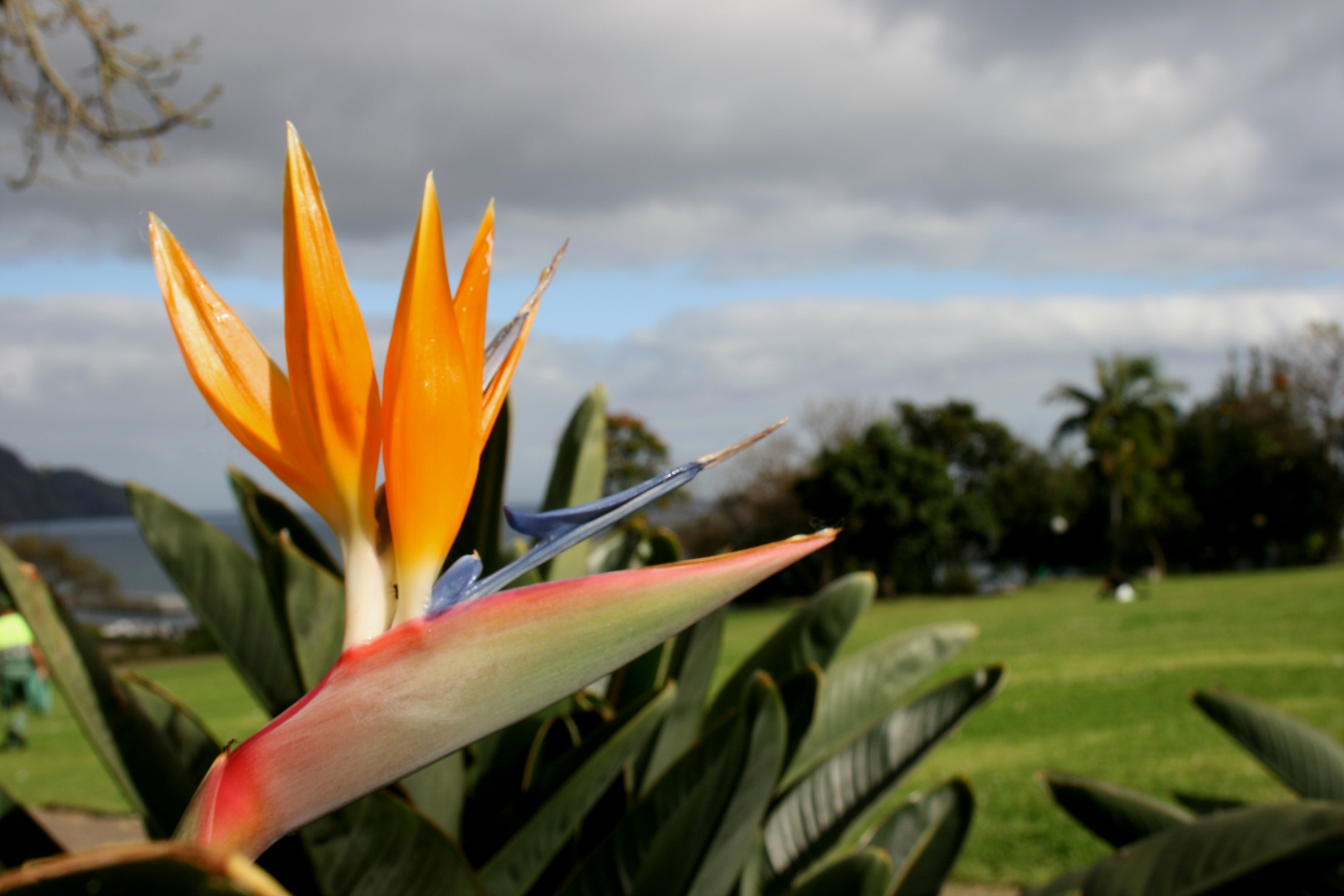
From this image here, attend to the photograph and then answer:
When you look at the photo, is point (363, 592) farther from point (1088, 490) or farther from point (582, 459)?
point (1088, 490)

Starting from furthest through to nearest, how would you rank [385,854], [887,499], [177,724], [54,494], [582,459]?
A: [54,494] → [887,499] → [582,459] → [177,724] → [385,854]

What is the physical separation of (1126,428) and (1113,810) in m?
23.0

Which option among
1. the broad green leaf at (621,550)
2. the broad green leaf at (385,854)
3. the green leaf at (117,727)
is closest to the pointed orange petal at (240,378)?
the broad green leaf at (385,854)

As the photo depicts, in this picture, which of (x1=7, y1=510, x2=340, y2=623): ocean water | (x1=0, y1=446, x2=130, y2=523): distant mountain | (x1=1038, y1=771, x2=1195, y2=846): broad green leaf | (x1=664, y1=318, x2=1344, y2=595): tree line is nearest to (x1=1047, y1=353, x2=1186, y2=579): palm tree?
(x1=664, y1=318, x2=1344, y2=595): tree line

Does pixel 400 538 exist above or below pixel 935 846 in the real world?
above

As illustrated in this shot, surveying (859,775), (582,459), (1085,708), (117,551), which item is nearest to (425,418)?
(582,459)

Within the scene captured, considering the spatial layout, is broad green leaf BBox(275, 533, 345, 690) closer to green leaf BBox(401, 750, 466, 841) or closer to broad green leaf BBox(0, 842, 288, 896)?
green leaf BBox(401, 750, 466, 841)

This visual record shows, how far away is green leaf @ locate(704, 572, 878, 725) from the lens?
4.52ft

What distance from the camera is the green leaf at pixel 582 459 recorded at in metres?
1.39

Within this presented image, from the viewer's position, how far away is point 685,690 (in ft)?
4.27

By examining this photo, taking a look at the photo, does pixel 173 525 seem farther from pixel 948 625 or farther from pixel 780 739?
pixel 948 625

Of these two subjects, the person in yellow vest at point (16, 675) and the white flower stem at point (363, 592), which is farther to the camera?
the person in yellow vest at point (16, 675)

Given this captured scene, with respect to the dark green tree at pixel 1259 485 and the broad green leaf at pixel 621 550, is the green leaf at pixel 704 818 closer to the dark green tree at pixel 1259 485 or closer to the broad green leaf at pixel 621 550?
the broad green leaf at pixel 621 550

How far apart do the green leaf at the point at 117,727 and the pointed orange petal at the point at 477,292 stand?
730 mm
